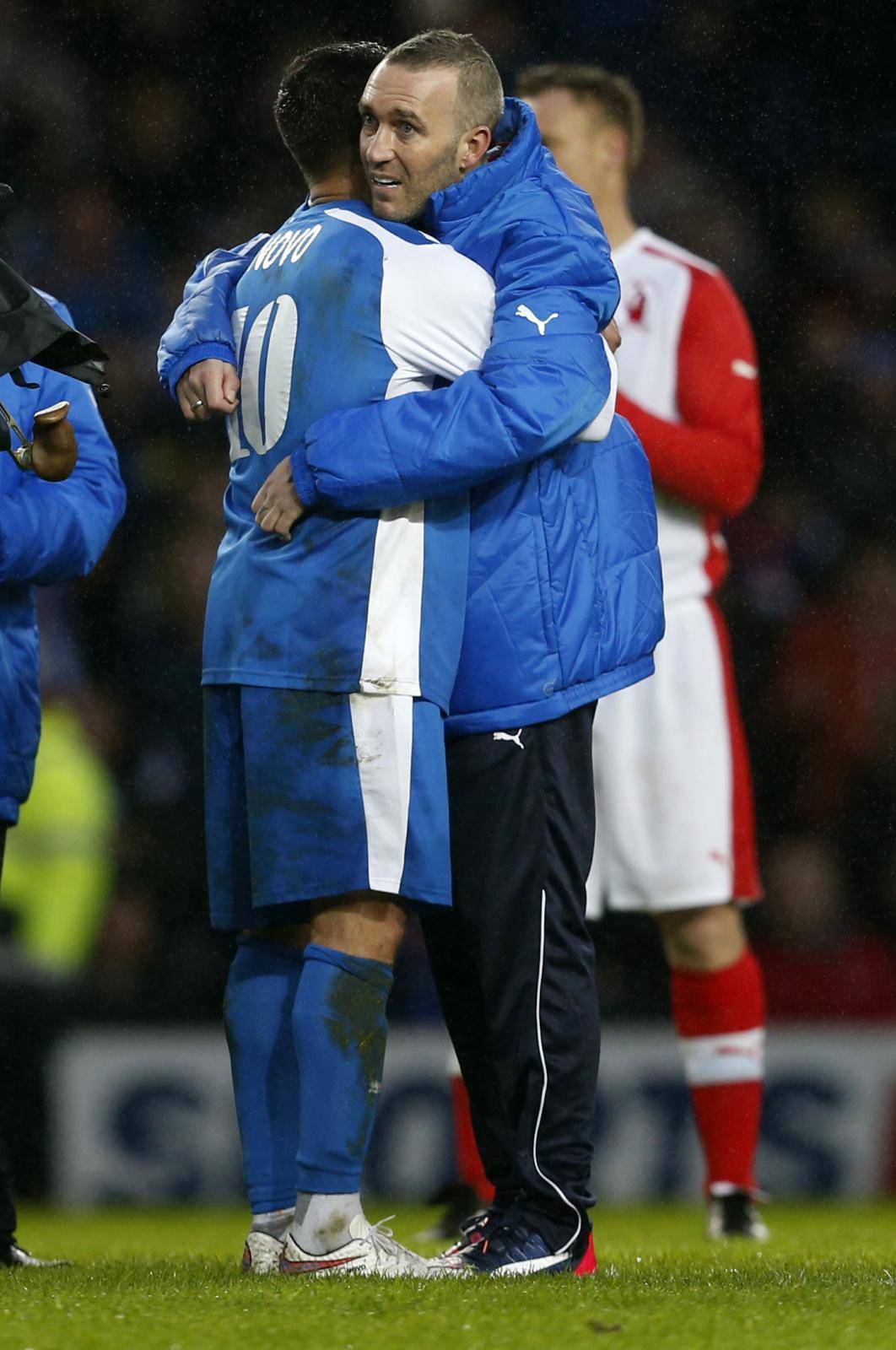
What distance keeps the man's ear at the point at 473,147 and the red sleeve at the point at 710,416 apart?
1345 millimetres

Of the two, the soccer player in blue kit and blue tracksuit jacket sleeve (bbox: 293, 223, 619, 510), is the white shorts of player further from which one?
blue tracksuit jacket sleeve (bbox: 293, 223, 619, 510)

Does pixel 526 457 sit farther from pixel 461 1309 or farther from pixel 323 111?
pixel 461 1309

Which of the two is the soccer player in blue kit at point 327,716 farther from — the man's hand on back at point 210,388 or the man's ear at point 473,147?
the man's ear at point 473,147

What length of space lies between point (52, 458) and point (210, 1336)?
1.19 metres

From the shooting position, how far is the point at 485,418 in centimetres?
262

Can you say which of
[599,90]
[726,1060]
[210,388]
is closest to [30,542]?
[210,388]

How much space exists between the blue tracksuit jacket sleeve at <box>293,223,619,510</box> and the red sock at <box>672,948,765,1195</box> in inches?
69.1

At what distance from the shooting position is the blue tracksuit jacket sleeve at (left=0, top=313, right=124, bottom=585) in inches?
119

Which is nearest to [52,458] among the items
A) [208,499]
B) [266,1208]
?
[266,1208]

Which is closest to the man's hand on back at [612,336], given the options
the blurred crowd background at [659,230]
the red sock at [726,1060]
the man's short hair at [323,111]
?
the man's short hair at [323,111]

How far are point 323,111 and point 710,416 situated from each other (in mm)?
1605

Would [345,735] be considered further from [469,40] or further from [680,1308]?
[469,40]

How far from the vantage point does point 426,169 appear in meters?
2.79

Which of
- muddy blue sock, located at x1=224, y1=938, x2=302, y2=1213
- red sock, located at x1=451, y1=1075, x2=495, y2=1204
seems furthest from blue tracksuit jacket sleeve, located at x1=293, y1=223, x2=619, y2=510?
red sock, located at x1=451, y1=1075, x2=495, y2=1204
